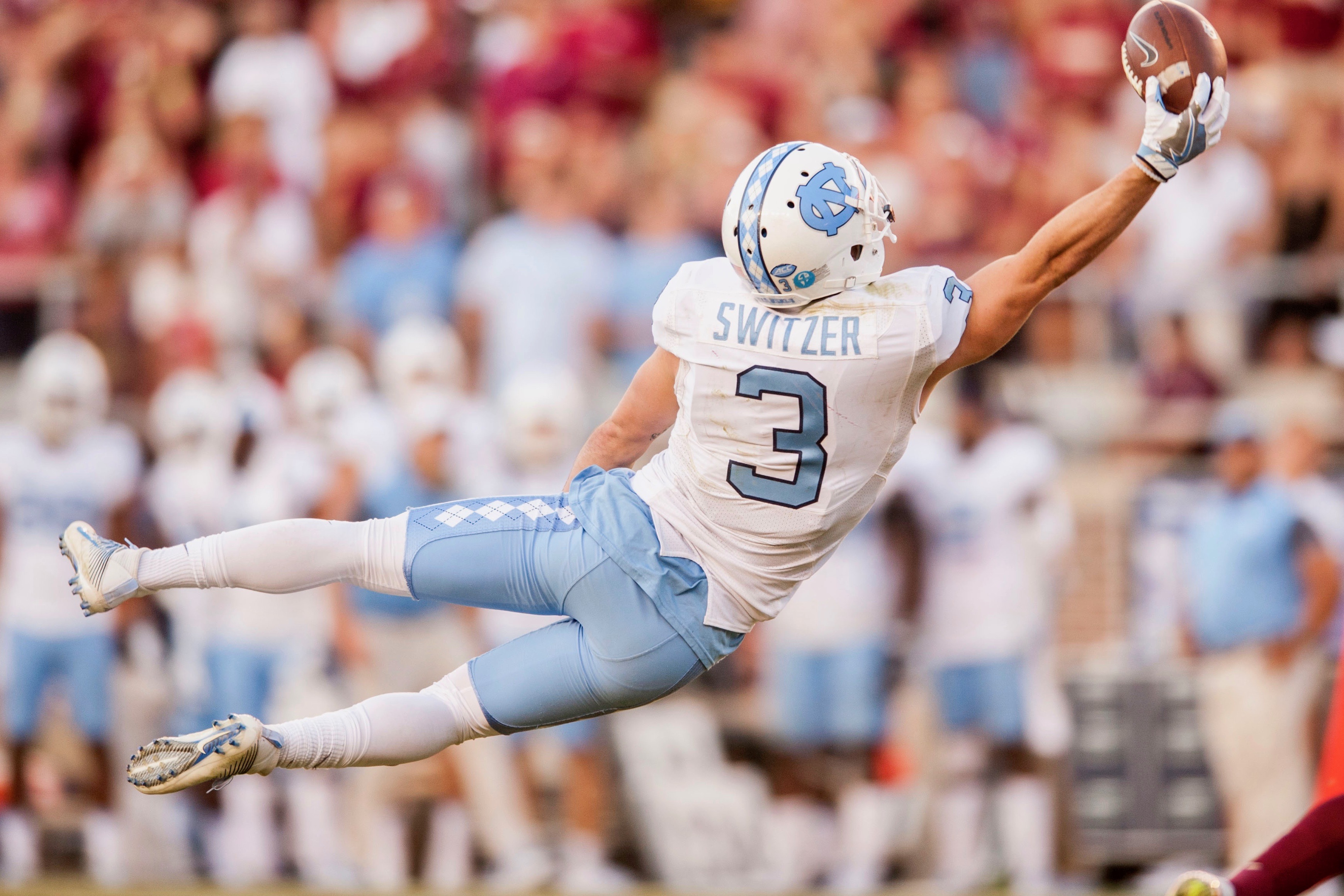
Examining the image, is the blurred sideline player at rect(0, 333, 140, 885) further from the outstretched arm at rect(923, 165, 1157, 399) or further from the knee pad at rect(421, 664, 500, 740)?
the outstretched arm at rect(923, 165, 1157, 399)

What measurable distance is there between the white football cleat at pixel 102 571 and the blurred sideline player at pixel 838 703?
387cm

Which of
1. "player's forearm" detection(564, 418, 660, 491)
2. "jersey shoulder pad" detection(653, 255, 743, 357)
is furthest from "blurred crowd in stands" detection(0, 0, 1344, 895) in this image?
"jersey shoulder pad" detection(653, 255, 743, 357)

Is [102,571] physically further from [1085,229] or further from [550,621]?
[550,621]

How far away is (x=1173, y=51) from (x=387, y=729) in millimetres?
2394

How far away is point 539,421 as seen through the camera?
7770 millimetres

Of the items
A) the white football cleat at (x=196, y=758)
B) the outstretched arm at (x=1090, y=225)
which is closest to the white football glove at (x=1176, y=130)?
the outstretched arm at (x=1090, y=225)

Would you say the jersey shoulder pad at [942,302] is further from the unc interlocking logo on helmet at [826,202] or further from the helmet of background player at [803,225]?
the unc interlocking logo on helmet at [826,202]

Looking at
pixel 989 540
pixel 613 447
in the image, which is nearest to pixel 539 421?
pixel 989 540

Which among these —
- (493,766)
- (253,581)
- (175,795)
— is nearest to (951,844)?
(493,766)

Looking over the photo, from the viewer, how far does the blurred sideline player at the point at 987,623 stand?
750cm

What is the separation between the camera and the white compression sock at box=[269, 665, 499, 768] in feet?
13.4

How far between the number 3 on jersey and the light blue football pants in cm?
37

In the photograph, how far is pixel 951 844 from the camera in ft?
Answer: 24.8

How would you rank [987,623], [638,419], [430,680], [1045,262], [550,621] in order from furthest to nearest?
[430,680] → [550,621] → [987,623] → [638,419] → [1045,262]
